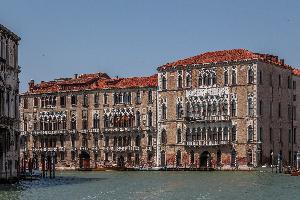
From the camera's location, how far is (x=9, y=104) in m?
44.3

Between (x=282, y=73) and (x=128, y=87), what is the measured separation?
1383 centimetres

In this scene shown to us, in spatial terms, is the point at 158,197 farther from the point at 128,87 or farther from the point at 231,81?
the point at 128,87

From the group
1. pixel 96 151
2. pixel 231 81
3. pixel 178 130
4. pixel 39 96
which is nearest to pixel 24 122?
pixel 39 96

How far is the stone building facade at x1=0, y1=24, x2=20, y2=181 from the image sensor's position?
42625mm

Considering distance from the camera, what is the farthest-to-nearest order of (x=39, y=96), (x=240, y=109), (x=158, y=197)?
(x=39, y=96) → (x=240, y=109) → (x=158, y=197)

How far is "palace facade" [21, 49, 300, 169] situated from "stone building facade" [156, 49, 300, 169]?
8 centimetres

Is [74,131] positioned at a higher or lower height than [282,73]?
lower

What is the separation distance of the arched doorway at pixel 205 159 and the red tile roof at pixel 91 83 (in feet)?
25.9

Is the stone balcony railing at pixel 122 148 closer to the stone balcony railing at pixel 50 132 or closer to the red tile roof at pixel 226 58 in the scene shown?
the stone balcony railing at pixel 50 132

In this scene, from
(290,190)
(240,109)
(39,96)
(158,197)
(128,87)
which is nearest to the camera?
(158,197)

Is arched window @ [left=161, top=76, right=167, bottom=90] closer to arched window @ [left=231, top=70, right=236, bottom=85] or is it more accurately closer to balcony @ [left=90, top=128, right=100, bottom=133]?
arched window @ [left=231, top=70, right=236, bottom=85]

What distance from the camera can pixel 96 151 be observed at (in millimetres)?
75250

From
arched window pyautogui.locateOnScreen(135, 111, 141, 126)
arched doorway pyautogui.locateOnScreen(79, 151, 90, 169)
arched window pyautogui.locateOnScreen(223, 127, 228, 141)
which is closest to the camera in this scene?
arched window pyautogui.locateOnScreen(223, 127, 228, 141)

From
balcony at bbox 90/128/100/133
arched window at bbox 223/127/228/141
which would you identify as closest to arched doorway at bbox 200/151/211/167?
arched window at bbox 223/127/228/141
